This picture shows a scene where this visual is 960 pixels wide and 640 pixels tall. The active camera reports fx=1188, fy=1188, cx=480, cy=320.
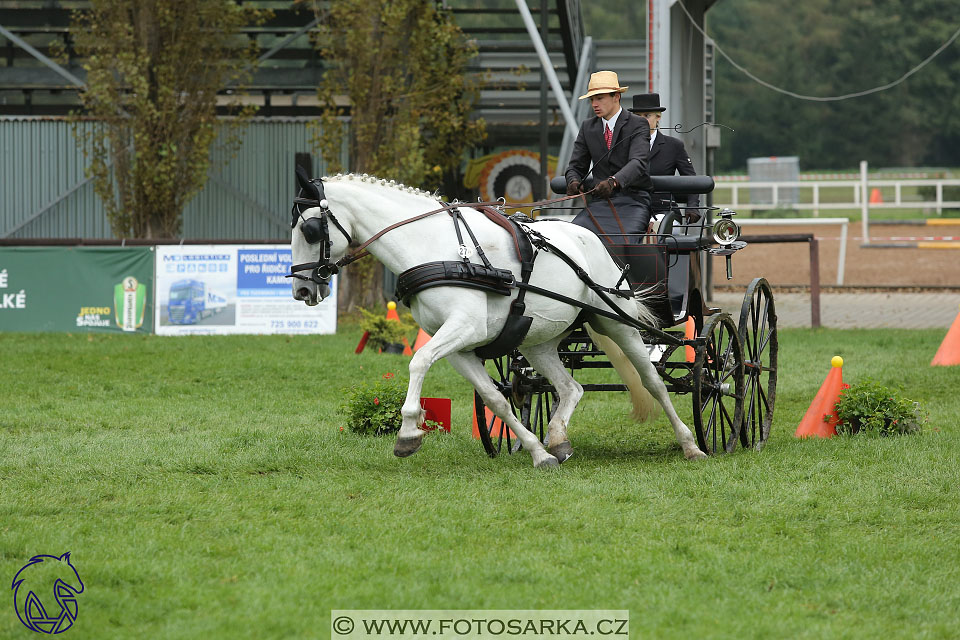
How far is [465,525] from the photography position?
18.2ft

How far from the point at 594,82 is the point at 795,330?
8391 mm

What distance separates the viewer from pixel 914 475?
6676 mm

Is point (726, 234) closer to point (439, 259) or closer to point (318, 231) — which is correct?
point (439, 259)

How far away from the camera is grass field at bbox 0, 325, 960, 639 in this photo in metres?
4.44

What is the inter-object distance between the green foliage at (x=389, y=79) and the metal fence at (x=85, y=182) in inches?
56.5

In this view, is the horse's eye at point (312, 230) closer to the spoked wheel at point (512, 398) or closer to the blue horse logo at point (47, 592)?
the spoked wheel at point (512, 398)

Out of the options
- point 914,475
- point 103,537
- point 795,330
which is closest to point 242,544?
point 103,537

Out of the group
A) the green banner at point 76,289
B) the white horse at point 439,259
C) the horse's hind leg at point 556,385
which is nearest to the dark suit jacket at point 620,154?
the white horse at point 439,259

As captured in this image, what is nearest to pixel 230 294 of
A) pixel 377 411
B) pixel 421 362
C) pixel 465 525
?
pixel 377 411

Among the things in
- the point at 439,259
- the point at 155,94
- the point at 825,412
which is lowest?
the point at 825,412

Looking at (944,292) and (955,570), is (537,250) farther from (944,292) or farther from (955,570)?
(944,292)

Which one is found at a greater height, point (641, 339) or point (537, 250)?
point (537, 250)

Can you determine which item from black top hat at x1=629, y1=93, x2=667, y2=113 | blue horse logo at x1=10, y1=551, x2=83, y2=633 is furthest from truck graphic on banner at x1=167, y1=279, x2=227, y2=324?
blue horse logo at x1=10, y1=551, x2=83, y2=633

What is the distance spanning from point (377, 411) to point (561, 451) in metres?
1.68
